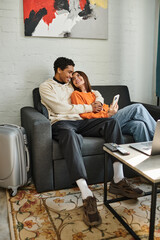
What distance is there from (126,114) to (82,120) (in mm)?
402

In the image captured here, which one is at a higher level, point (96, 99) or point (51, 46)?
→ point (51, 46)

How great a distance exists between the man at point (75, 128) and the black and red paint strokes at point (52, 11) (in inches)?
18.8

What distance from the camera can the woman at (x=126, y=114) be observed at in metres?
1.97

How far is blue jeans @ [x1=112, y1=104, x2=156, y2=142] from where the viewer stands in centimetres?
→ 196

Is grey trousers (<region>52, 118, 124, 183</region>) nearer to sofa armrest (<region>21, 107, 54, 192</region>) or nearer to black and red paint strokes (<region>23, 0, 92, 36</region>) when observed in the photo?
sofa armrest (<region>21, 107, 54, 192</region>)

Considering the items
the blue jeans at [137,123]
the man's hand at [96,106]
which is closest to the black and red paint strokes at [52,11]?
the man's hand at [96,106]

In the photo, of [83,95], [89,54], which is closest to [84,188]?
[83,95]

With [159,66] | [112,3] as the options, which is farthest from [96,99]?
[112,3]

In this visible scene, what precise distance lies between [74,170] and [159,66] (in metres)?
1.83

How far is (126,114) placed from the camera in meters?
2.09

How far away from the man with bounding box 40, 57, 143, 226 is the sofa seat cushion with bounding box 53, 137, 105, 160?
0.06 metres

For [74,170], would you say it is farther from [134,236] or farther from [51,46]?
[51,46]

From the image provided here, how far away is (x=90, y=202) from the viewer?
1.44m

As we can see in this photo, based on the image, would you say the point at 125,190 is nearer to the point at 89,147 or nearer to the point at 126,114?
the point at 89,147
